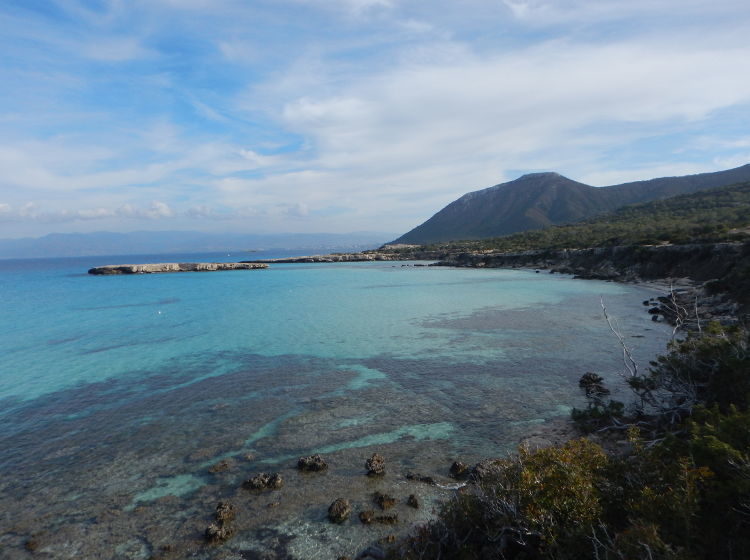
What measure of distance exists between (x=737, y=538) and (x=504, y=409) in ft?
25.5

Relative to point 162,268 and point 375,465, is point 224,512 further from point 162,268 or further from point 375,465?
point 162,268

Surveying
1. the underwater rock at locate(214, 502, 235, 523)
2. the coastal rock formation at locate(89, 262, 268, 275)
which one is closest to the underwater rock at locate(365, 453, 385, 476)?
the underwater rock at locate(214, 502, 235, 523)

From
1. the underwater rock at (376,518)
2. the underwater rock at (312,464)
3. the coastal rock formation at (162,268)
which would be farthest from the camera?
the coastal rock formation at (162,268)

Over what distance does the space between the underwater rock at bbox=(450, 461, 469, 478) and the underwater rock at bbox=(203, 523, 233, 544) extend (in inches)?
181

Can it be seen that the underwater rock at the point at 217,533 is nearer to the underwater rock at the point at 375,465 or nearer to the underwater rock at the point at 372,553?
the underwater rock at the point at 372,553

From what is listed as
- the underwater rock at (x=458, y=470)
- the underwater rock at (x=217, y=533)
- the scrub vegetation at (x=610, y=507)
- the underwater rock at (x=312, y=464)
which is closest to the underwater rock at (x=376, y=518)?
the scrub vegetation at (x=610, y=507)

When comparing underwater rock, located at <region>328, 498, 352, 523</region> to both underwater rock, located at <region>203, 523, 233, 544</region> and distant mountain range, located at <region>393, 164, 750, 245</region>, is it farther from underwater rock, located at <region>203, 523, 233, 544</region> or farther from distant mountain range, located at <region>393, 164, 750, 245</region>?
distant mountain range, located at <region>393, 164, 750, 245</region>

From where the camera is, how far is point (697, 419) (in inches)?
313

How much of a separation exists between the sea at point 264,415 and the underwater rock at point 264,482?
0.54 feet

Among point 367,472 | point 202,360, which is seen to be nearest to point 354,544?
point 367,472

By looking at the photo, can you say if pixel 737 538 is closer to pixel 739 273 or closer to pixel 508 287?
pixel 739 273

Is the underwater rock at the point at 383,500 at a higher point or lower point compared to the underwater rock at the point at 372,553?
lower

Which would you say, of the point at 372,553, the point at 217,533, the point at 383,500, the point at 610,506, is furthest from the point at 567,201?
the point at 217,533

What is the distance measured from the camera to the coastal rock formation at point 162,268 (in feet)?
293
